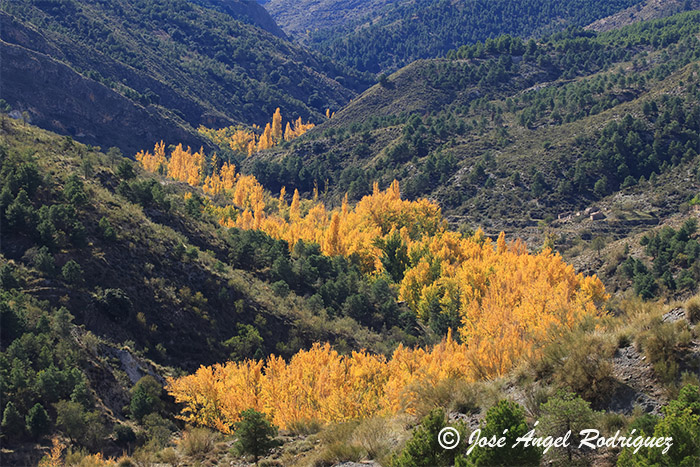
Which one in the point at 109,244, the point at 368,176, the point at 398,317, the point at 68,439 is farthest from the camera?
the point at 368,176

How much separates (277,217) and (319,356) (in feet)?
299

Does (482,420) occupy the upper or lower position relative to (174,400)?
upper

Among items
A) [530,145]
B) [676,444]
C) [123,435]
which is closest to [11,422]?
[123,435]

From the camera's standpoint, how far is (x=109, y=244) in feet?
177

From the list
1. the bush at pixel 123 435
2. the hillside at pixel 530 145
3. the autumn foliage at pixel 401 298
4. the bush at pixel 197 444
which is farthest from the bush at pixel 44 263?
the hillside at pixel 530 145

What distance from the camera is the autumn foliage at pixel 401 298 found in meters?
37.8

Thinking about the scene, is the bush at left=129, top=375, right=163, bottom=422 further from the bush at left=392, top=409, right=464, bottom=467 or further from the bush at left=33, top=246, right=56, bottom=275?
the bush at left=392, top=409, right=464, bottom=467

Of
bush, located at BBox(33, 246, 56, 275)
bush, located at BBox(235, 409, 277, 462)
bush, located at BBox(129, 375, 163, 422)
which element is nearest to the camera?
bush, located at BBox(235, 409, 277, 462)

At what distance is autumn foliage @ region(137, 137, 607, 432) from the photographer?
3778cm

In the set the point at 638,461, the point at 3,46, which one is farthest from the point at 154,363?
the point at 3,46

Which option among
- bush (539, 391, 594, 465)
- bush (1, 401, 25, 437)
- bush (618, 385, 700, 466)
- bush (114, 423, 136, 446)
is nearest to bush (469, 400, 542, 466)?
bush (539, 391, 594, 465)

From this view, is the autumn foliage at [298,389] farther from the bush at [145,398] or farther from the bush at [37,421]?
the bush at [37,421]

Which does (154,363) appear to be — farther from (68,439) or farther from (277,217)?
(277,217)

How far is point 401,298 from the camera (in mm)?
86438
